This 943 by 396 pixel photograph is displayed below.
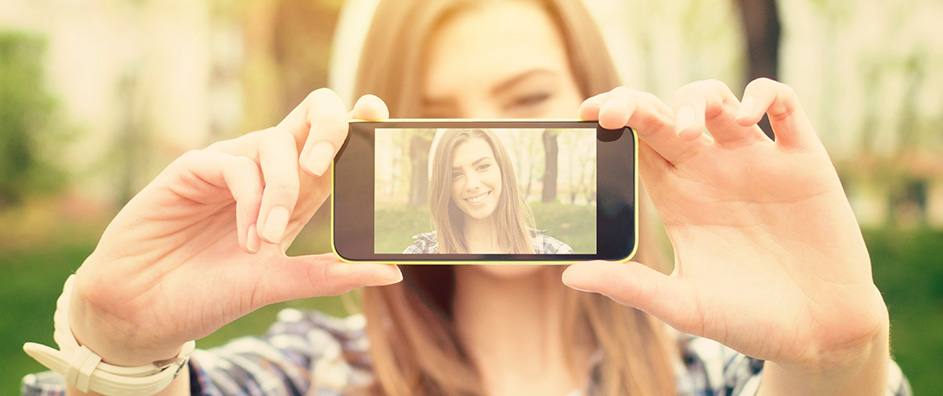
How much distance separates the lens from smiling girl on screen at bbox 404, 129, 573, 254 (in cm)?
83

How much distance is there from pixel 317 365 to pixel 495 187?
801 mm

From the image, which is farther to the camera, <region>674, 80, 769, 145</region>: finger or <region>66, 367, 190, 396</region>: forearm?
<region>66, 367, 190, 396</region>: forearm

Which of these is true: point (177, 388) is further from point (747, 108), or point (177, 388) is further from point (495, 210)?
point (747, 108)

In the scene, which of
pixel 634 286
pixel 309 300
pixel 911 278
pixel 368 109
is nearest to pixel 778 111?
pixel 634 286

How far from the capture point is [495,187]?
2.74ft

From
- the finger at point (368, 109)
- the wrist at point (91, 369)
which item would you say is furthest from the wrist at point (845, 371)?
the wrist at point (91, 369)

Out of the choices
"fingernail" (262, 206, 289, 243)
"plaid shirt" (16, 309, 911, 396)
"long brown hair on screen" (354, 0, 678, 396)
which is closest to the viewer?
"fingernail" (262, 206, 289, 243)

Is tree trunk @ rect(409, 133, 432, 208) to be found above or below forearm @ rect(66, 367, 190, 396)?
above

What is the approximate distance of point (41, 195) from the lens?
240 centimetres

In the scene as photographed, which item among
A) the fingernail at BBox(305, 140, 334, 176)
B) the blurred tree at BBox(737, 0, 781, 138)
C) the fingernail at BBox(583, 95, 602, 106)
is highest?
the blurred tree at BBox(737, 0, 781, 138)

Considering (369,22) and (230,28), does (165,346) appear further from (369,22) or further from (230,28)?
(230,28)

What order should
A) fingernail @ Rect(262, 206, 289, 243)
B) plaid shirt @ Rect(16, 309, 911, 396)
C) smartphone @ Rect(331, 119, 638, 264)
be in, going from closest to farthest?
fingernail @ Rect(262, 206, 289, 243) → smartphone @ Rect(331, 119, 638, 264) → plaid shirt @ Rect(16, 309, 911, 396)

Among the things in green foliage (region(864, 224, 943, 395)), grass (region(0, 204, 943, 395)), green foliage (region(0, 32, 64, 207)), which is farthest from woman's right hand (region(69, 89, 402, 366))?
green foliage (region(864, 224, 943, 395))

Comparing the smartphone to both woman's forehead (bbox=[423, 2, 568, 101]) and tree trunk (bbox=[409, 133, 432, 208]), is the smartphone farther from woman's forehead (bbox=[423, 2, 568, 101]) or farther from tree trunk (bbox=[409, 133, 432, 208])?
woman's forehead (bbox=[423, 2, 568, 101])
